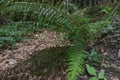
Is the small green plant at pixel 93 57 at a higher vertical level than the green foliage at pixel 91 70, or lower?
higher

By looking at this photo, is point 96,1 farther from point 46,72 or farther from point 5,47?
point 46,72

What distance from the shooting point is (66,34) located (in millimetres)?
3287

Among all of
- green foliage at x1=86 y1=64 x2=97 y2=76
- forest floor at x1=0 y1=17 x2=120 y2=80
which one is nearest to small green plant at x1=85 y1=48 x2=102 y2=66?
forest floor at x1=0 y1=17 x2=120 y2=80

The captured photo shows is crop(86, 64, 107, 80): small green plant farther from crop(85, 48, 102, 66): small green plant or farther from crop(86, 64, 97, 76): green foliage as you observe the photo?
crop(85, 48, 102, 66): small green plant

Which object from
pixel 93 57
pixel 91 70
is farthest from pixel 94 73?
pixel 93 57

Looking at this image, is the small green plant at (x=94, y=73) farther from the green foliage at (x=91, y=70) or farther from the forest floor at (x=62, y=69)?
the forest floor at (x=62, y=69)

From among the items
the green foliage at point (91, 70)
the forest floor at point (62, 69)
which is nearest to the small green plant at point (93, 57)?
the forest floor at point (62, 69)

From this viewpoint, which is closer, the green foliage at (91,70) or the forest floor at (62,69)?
the green foliage at (91,70)

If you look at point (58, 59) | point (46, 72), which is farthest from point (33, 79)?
point (58, 59)

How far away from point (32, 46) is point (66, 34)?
5.83 feet

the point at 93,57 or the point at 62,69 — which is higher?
the point at 93,57

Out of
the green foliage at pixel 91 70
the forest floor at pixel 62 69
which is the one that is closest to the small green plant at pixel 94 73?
the green foliage at pixel 91 70

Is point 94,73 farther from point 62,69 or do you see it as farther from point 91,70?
point 62,69

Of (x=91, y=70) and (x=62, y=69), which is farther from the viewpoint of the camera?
(x=62, y=69)
